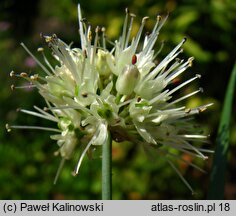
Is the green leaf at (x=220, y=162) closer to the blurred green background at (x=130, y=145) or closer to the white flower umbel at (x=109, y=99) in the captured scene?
the white flower umbel at (x=109, y=99)

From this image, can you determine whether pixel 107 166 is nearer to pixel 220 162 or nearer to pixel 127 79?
pixel 127 79

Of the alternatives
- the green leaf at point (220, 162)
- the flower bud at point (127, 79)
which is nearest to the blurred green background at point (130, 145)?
the green leaf at point (220, 162)

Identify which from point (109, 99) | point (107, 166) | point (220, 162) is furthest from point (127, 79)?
point (220, 162)

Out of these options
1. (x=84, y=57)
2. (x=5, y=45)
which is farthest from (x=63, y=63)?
(x=5, y=45)

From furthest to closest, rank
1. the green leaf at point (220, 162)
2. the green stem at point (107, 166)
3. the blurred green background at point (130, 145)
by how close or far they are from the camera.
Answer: the blurred green background at point (130, 145)
the green leaf at point (220, 162)
the green stem at point (107, 166)

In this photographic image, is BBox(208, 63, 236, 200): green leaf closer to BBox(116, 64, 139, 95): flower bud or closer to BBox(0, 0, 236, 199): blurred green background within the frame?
BBox(116, 64, 139, 95): flower bud

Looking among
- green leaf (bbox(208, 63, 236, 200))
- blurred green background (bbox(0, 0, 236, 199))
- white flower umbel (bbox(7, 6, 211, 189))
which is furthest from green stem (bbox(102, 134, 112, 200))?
blurred green background (bbox(0, 0, 236, 199))

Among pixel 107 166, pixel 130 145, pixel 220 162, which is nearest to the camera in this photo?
pixel 107 166
